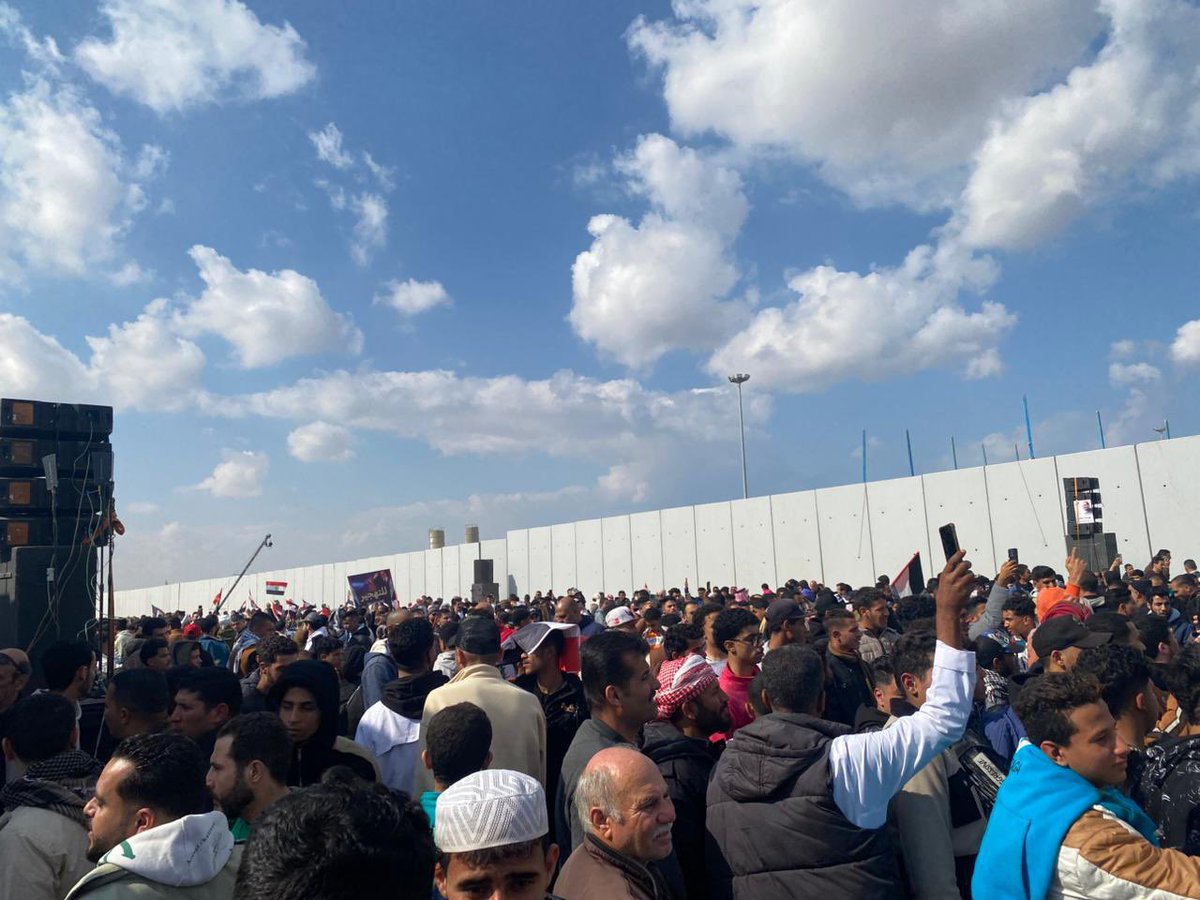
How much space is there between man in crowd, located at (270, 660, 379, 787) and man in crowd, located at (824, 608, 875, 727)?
290cm

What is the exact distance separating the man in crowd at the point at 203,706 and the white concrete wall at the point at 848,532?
22.4 m

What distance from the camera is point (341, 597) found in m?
43.8

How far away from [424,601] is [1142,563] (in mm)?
19808

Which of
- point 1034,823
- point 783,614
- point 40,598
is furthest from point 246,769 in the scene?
point 40,598

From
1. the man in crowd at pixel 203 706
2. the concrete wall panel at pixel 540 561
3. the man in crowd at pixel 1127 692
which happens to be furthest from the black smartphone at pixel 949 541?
the concrete wall panel at pixel 540 561

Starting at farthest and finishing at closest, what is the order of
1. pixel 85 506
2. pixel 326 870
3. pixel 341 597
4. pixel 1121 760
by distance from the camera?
pixel 341 597 → pixel 85 506 → pixel 1121 760 → pixel 326 870

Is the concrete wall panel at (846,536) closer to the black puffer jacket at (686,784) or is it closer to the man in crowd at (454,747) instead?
the black puffer jacket at (686,784)

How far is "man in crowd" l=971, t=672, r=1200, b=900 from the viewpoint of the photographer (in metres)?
2.30

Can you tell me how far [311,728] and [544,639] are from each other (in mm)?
1514

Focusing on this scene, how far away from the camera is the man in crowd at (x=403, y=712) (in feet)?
14.3

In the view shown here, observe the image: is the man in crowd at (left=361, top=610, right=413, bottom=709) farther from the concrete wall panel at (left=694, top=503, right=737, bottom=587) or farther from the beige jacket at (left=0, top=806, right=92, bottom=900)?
the concrete wall panel at (left=694, top=503, right=737, bottom=587)

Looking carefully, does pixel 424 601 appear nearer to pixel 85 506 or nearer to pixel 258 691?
pixel 85 506

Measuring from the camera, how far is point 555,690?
5.05m

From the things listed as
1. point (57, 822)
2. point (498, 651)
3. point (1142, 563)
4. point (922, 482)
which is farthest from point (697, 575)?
point (57, 822)
